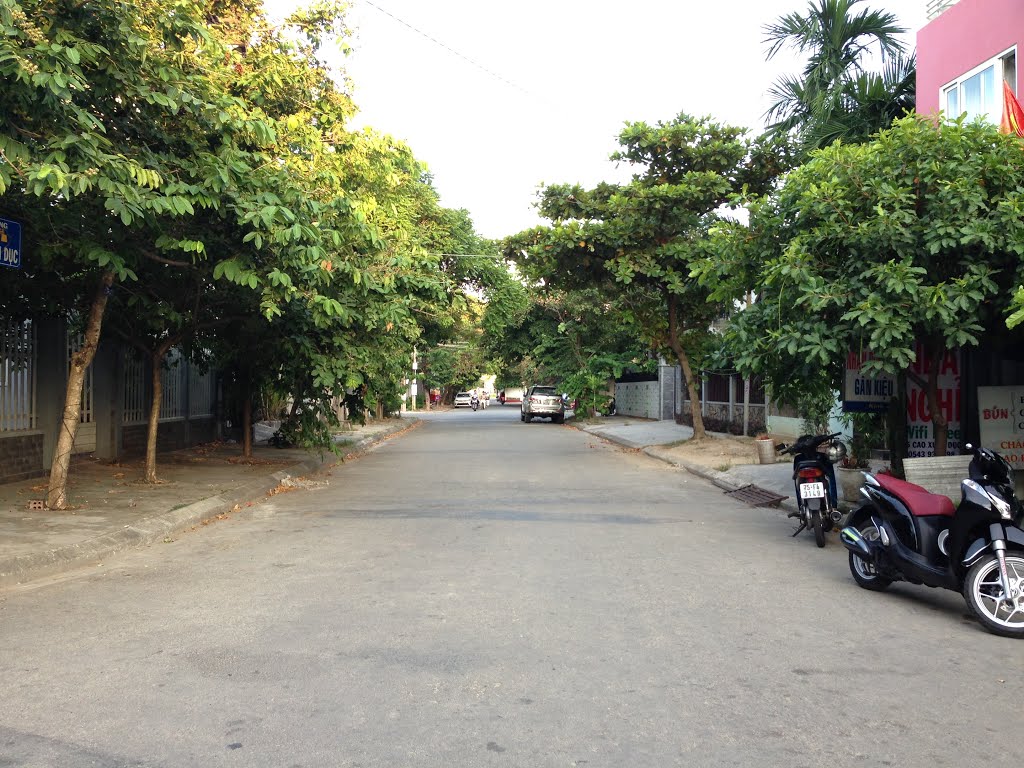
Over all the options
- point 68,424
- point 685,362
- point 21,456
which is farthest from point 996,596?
point 685,362

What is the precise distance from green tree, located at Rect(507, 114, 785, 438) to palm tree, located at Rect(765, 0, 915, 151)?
5.95 ft

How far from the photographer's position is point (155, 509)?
10.4m

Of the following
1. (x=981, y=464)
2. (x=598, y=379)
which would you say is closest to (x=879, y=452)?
(x=981, y=464)

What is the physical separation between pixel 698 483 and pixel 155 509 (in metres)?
9.03

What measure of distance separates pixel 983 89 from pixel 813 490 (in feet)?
30.9

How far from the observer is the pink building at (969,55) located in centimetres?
1378

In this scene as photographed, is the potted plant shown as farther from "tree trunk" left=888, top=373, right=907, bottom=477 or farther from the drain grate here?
the drain grate

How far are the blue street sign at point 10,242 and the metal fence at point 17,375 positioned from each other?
3.82 metres

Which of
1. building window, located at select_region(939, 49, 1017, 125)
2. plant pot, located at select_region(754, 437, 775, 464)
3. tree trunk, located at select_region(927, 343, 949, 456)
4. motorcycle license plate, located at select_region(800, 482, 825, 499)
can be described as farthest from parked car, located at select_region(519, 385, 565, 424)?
motorcycle license plate, located at select_region(800, 482, 825, 499)

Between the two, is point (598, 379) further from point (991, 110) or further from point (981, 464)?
point (981, 464)

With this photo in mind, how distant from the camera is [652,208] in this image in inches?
782

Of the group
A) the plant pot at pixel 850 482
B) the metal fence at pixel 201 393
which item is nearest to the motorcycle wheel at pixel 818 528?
the plant pot at pixel 850 482

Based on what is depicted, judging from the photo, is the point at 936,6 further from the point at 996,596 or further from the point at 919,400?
the point at 996,596

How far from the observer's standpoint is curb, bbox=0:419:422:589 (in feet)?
24.0
